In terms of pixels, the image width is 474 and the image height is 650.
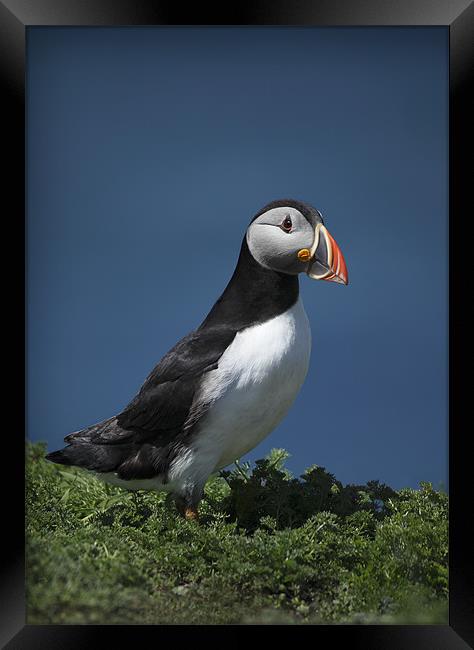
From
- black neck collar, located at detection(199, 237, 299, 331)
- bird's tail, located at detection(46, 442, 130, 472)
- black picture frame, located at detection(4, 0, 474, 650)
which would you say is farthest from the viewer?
bird's tail, located at detection(46, 442, 130, 472)

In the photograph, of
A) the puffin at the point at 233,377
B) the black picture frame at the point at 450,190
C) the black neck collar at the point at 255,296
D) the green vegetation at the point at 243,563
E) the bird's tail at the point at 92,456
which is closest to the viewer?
the green vegetation at the point at 243,563

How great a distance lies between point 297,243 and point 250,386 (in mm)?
865

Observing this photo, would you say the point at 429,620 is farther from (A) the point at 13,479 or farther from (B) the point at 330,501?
(A) the point at 13,479

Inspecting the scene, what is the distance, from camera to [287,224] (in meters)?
4.88

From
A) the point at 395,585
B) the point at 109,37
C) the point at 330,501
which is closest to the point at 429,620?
the point at 395,585

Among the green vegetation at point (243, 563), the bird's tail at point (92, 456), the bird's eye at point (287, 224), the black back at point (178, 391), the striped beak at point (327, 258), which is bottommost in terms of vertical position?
the green vegetation at point (243, 563)

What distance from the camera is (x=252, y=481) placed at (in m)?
5.56

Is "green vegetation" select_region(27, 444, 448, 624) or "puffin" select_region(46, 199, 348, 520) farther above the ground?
"puffin" select_region(46, 199, 348, 520)

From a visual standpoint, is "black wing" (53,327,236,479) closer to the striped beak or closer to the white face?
the white face

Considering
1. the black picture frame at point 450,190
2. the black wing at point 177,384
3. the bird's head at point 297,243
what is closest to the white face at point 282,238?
the bird's head at point 297,243

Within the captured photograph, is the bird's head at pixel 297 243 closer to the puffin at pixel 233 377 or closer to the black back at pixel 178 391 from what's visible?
the puffin at pixel 233 377

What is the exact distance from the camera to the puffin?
4.80m

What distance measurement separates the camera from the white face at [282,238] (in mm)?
4863

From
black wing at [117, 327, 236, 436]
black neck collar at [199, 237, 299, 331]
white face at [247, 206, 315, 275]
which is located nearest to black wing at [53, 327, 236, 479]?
black wing at [117, 327, 236, 436]
